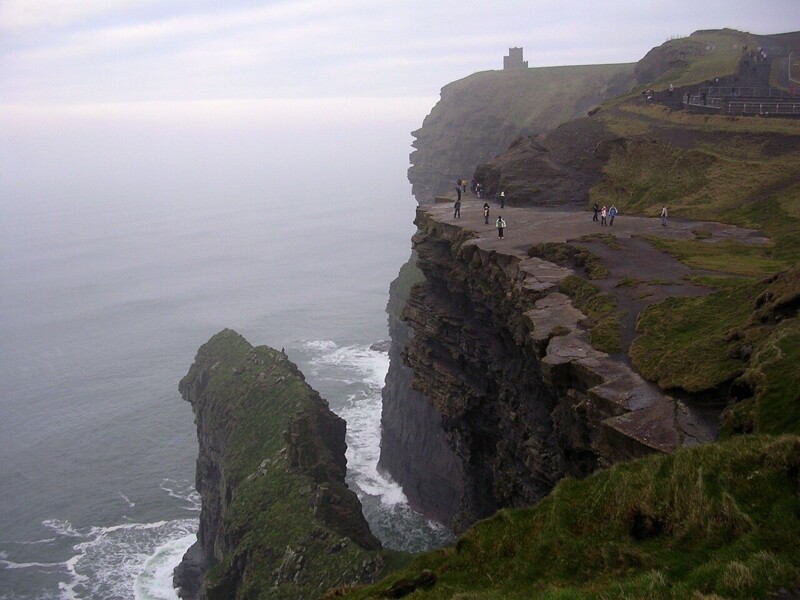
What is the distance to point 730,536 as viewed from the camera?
1314cm

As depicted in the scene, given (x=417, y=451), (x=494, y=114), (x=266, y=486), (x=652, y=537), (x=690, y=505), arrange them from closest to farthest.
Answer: (x=690, y=505) → (x=652, y=537) → (x=266, y=486) → (x=417, y=451) → (x=494, y=114)

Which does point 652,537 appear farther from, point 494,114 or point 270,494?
point 494,114

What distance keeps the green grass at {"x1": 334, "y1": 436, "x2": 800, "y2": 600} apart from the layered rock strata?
348cm

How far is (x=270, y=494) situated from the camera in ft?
→ 153

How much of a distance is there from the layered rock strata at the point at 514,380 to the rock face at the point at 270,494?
27.1ft

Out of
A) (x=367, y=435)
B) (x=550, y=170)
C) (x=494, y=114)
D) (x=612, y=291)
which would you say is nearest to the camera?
(x=612, y=291)

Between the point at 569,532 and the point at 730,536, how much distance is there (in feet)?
10.6

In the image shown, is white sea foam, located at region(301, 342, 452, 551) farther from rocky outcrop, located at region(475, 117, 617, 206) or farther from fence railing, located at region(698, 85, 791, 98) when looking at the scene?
fence railing, located at region(698, 85, 791, 98)

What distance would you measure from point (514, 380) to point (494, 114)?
3496 inches

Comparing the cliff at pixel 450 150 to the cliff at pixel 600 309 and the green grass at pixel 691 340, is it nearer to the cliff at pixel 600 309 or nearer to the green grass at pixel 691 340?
the cliff at pixel 600 309

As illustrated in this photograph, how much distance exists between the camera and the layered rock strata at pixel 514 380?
21.6 m

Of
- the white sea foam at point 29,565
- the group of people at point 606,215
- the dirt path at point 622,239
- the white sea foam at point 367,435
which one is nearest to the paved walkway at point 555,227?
the dirt path at point 622,239

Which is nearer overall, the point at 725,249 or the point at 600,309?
the point at 600,309

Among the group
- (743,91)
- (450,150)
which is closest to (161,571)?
(743,91)
